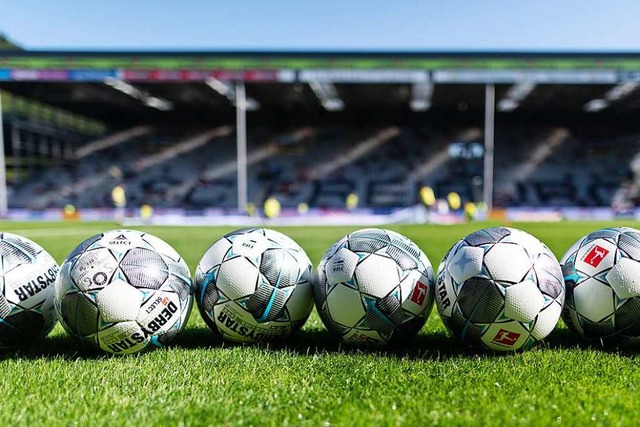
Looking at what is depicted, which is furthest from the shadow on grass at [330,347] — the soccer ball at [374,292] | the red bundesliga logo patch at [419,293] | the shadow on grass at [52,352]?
the red bundesliga logo patch at [419,293]

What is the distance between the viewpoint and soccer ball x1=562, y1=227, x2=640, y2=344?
360cm

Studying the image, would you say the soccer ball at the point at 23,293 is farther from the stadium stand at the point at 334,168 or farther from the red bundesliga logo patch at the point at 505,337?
the stadium stand at the point at 334,168

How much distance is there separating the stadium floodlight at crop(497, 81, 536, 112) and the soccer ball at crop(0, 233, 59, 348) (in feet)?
93.5

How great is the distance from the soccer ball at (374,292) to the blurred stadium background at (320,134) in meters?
23.3

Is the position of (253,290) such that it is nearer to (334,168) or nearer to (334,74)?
(334,74)

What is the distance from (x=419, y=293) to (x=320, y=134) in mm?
36745

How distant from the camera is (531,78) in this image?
2680cm

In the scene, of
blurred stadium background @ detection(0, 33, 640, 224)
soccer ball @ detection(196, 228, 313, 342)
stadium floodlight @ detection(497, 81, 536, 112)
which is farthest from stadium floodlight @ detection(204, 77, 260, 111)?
soccer ball @ detection(196, 228, 313, 342)

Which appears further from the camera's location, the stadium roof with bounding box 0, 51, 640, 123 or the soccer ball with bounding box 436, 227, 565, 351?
the stadium roof with bounding box 0, 51, 640, 123

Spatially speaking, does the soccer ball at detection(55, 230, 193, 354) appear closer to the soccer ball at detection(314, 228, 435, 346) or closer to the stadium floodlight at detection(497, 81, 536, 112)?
the soccer ball at detection(314, 228, 435, 346)

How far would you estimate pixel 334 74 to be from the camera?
1070 inches

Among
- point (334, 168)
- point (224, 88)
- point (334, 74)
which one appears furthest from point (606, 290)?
point (334, 168)

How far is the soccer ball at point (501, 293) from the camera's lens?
3402 mm

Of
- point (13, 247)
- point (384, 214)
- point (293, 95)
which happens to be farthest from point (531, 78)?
point (13, 247)
